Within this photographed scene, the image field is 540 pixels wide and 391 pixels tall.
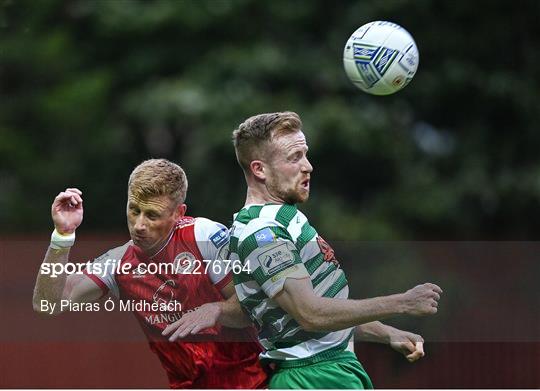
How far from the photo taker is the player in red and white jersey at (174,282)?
6.89m

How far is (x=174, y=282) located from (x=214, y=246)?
0.34 m

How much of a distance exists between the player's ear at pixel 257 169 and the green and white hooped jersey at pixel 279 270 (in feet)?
0.55

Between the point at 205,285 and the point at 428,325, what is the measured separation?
835 centimetres

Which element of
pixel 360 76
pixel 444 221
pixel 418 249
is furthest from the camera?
pixel 444 221

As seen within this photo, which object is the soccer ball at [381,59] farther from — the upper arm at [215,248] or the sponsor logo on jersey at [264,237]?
the sponsor logo on jersey at [264,237]

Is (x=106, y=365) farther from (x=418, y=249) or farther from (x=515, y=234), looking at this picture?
(x=515, y=234)

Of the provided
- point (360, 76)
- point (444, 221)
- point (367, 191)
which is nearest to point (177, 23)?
point (367, 191)

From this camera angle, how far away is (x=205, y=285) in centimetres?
696

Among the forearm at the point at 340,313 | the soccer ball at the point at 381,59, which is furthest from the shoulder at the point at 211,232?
the soccer ball at the point at 381,59

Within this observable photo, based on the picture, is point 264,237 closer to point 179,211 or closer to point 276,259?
point 276,259

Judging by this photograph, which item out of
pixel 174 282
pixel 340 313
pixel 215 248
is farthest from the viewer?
pixel 174 282

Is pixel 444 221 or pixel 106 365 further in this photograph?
pixel 444 221

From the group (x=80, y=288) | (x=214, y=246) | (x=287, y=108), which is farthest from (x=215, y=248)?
(x=287, y=108)

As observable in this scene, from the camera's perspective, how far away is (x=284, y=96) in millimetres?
17156
